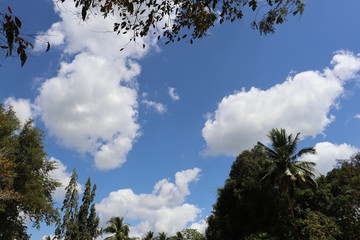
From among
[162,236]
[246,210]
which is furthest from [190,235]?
[246,210]

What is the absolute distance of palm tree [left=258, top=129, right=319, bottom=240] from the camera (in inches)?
911

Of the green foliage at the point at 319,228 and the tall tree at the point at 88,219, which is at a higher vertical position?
the tall tree at the point at 88,219

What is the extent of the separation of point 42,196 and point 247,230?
18184 millimetres

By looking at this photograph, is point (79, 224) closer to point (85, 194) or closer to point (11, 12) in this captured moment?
point (85, 194)

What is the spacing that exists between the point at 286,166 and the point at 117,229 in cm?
3322

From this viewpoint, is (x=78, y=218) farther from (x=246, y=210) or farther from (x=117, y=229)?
(x=246, y=210)

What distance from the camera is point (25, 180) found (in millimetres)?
23547

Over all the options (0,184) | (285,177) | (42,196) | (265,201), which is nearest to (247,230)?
(265,201)

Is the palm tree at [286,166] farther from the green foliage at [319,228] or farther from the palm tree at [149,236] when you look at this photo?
the palm tree at [149,236]

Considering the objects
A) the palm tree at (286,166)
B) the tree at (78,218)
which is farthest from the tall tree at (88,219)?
the palm tree at (286,166)

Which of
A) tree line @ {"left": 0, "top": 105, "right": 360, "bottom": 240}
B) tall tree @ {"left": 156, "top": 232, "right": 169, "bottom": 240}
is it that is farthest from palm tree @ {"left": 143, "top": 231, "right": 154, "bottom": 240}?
tree line @ {"left": 0, "top": 105, "right": 360, "bottom": 240}

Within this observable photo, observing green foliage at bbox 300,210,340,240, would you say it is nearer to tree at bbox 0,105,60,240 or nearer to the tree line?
the tree line

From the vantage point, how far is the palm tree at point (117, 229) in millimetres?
45562

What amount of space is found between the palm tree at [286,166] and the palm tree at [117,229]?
29840 mm
